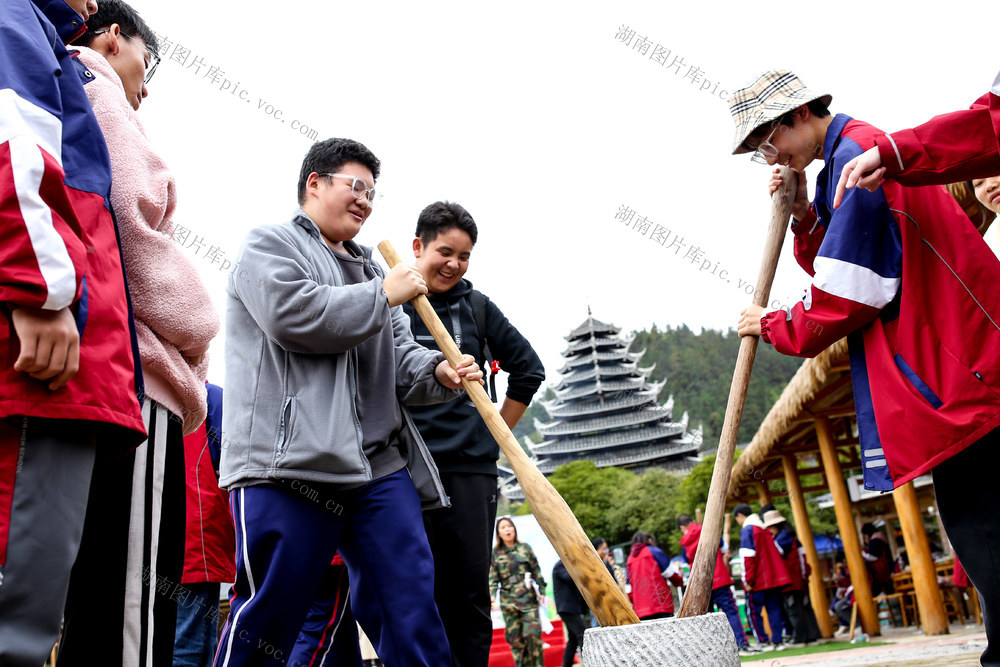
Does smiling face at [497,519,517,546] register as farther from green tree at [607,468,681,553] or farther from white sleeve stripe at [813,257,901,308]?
green tree at [607,468,681,553]

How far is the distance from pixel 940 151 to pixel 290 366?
1.70 metres

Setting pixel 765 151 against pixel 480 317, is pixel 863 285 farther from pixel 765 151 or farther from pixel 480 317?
pixel 480 317

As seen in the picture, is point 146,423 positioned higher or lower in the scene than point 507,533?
higher

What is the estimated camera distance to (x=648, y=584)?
927 cm

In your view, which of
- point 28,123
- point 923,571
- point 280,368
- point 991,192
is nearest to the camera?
point 28,123

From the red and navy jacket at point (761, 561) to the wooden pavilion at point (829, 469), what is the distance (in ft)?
2.20

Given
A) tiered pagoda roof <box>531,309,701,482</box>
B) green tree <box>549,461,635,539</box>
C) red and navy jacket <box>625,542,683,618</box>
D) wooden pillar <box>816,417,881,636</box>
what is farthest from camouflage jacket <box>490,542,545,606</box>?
tiered pagoda roof <box>531,309,701,482</box>

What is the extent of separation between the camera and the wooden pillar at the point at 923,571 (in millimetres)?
7586

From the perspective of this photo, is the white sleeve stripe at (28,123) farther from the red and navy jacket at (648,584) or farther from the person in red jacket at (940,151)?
the red and navy jacket at (648,584)

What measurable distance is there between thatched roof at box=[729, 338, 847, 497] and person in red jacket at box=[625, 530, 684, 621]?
1410mm

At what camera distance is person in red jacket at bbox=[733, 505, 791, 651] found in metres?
9.52

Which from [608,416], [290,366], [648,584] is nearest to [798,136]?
[290,366]

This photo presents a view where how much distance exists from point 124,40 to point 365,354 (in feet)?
3.71

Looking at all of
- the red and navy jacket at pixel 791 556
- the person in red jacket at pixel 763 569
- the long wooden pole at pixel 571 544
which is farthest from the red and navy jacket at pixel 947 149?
the red and navy jacket at pixel 791 556
